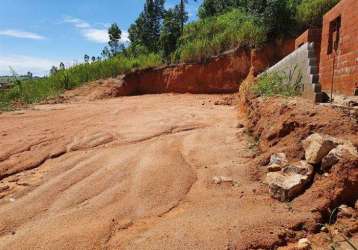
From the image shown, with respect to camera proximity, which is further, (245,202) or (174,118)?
(174,118)

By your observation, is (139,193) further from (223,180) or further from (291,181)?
(291,181)

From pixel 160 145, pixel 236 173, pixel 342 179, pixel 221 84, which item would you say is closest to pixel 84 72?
pixel 221 84

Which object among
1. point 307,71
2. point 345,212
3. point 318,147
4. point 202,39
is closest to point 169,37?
point 202,39

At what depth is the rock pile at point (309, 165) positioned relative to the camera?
2.69 m

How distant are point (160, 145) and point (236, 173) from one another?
54.7 inches

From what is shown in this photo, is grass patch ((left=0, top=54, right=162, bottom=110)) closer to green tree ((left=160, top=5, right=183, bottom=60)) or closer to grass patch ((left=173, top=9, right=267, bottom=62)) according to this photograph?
green tree ((left=160, top=5, right=183, bottom=60))

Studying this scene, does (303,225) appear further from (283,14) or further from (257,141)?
(283,14)

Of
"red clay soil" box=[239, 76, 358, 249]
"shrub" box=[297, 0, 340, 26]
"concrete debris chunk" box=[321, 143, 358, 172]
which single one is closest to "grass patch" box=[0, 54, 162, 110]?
"shrub" box=[297, 0, 340, 26]

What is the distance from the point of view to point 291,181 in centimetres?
278

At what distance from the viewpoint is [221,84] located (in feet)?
41.2

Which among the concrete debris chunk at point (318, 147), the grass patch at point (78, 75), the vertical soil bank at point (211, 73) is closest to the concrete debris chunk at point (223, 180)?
the concrete debris chunk at point (318, 147)

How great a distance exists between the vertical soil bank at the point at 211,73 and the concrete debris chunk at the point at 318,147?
9.00 m

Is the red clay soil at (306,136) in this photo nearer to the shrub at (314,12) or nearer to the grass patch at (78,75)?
the shrub at (314,12)

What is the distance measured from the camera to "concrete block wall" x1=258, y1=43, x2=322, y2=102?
374cm
